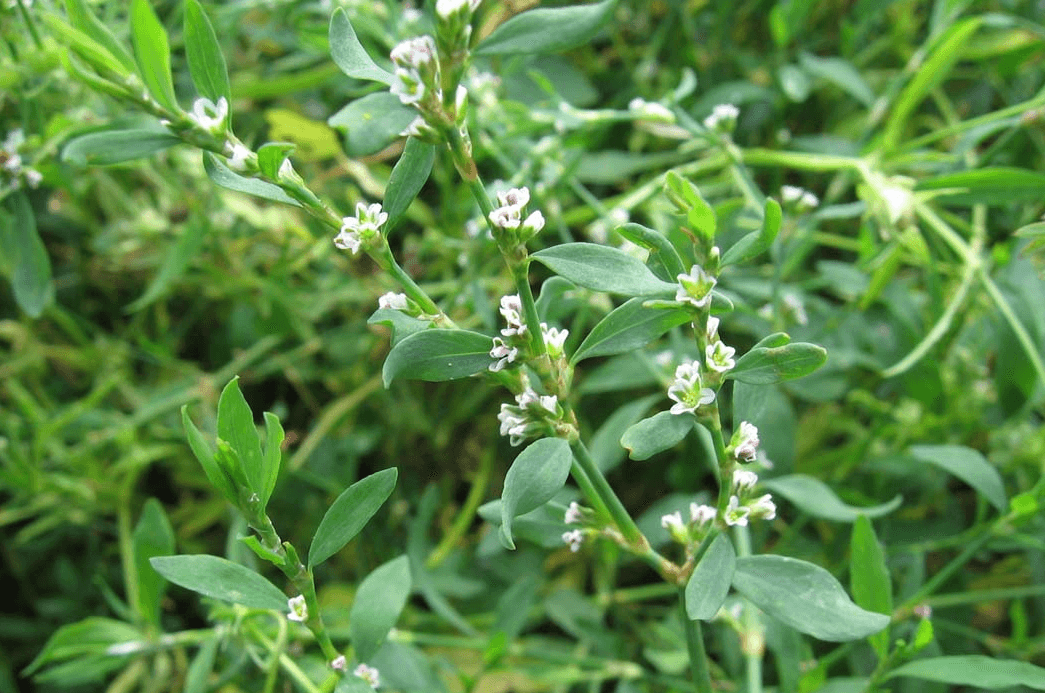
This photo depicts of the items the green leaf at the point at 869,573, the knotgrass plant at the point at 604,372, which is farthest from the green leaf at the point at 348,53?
the green leaf at the point at 869,573

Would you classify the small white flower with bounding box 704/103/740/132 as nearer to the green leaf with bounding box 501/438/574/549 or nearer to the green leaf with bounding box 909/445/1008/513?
the green leaf with bounding box 909/445/1008/513

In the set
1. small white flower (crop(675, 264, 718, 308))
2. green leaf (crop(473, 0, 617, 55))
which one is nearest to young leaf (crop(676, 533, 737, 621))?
small white flower (crop(675, 264, 718, 308))

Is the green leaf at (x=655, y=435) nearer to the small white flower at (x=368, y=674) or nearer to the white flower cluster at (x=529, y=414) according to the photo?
the white flower cluster at (x=529, y=414)

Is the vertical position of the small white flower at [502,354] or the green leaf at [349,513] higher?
the small white flower at [502,354]

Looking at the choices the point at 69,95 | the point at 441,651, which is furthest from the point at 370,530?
the point at 69,95

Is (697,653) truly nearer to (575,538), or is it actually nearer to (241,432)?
(575,538)

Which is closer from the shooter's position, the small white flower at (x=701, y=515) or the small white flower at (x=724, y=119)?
the small white flower at (x=701, y=515)

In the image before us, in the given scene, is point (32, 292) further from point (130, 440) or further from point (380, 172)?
point (380, 172)
